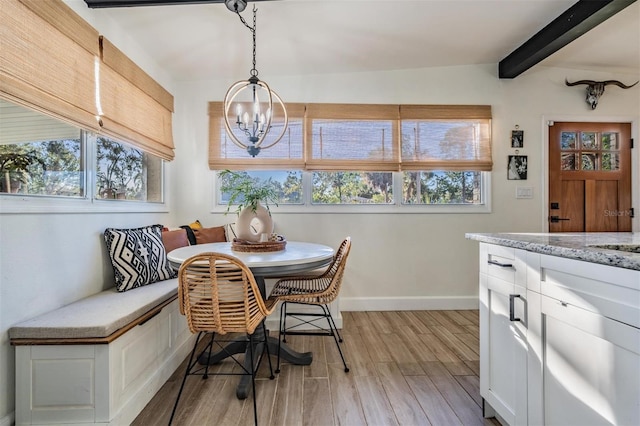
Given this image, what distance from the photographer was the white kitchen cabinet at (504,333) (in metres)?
1.27

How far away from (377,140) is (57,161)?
2.71 metres

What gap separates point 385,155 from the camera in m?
3.28

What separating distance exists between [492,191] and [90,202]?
3.73 meters

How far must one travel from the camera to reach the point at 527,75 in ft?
11.1

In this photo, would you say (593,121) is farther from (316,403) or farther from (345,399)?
(316,403)

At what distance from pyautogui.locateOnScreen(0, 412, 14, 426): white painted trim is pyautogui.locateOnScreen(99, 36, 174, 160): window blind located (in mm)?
1626

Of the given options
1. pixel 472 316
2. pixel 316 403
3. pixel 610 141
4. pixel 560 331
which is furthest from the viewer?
pixel 610 141

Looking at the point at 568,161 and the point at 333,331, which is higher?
the point at 568,161

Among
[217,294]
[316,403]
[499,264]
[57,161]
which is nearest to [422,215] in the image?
[499,264]

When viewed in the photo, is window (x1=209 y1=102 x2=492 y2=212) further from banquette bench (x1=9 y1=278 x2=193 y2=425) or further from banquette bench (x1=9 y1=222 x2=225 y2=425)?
banquette bench (x1=9 y1=278 x2=193 y2=425)

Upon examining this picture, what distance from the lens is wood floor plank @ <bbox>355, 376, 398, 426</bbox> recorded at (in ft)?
5.07

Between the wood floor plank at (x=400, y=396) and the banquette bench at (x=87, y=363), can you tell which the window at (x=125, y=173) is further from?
the wood floor plank at (x=400, y=396)

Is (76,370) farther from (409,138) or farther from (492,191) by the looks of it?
(492,191)

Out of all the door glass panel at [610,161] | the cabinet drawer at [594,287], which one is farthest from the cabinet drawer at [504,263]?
the door glass panel at [610,161]
